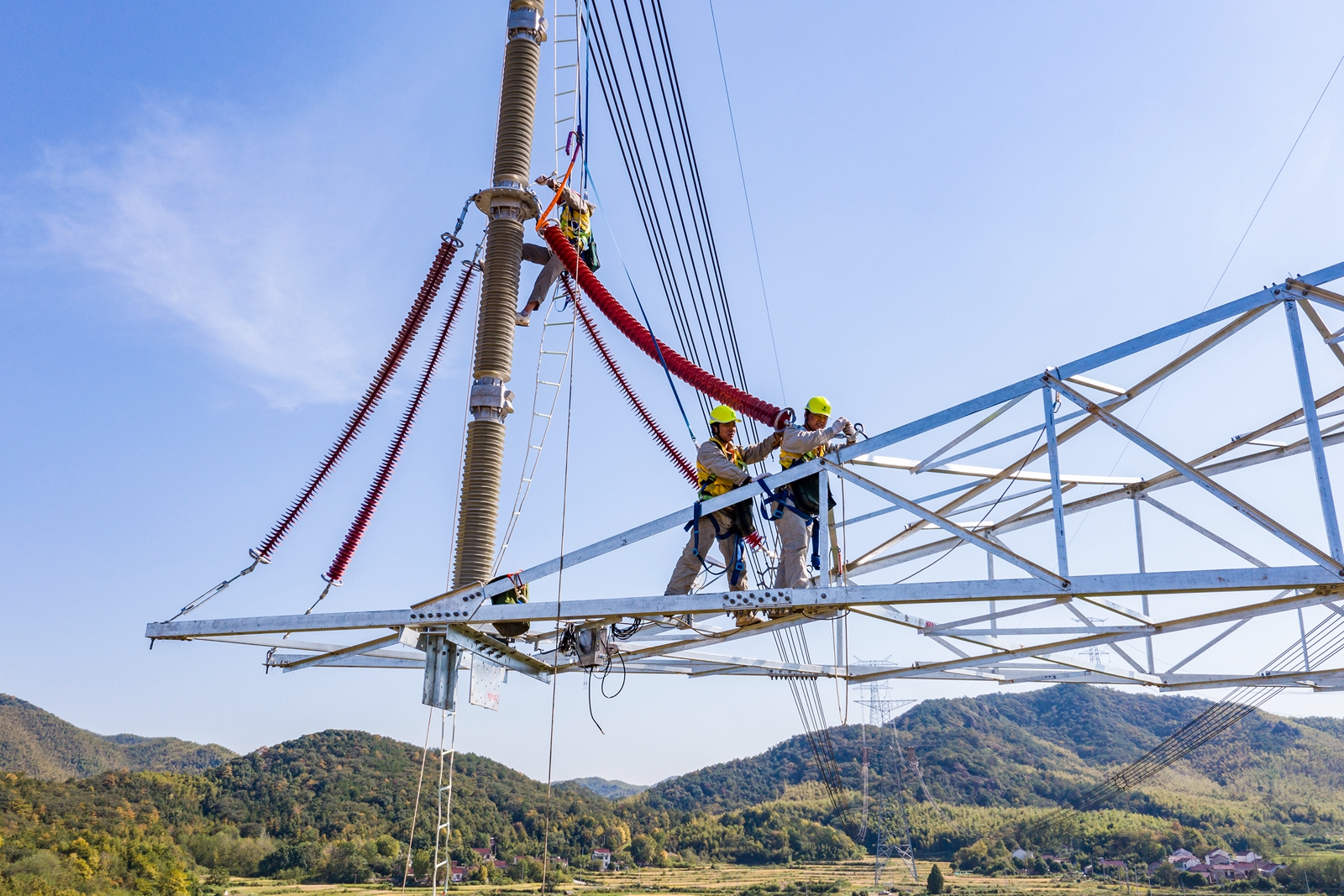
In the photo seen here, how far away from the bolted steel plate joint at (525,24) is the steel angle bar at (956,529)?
7.65 metres

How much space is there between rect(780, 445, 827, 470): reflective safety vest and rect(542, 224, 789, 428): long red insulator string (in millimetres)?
1195

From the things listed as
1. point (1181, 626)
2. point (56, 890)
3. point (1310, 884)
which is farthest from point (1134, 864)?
point (1181, 626)

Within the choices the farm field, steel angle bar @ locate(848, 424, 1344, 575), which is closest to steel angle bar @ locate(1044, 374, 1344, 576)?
steel angle bar @ locate(848, 424, 1344, 575)

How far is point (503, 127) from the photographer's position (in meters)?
13.0

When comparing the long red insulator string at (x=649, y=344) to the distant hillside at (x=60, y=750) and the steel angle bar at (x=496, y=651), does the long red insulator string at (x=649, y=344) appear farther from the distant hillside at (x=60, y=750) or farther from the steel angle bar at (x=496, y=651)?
the distant hillside at (x=60, y=750)

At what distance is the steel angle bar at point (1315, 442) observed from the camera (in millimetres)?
8148

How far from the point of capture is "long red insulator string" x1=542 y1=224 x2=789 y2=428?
1247 centimetres

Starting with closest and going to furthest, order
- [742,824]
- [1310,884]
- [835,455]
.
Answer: [835,455]
[1310,884]
[742,824]

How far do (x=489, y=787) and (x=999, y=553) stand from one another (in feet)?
355

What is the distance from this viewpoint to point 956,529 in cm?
923

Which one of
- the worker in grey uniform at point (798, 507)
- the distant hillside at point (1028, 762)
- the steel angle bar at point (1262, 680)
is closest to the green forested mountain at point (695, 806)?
the distant hillside at point (1028, 762)

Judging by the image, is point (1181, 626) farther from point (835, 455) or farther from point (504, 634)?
point (504, 634)

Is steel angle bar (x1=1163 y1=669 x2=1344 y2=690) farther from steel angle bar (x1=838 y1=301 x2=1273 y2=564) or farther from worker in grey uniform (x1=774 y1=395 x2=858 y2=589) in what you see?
worker in grey uniform (x1=774 y1=395 x2=858 y2=589)

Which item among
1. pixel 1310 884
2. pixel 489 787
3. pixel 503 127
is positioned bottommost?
pixel 1310 884
